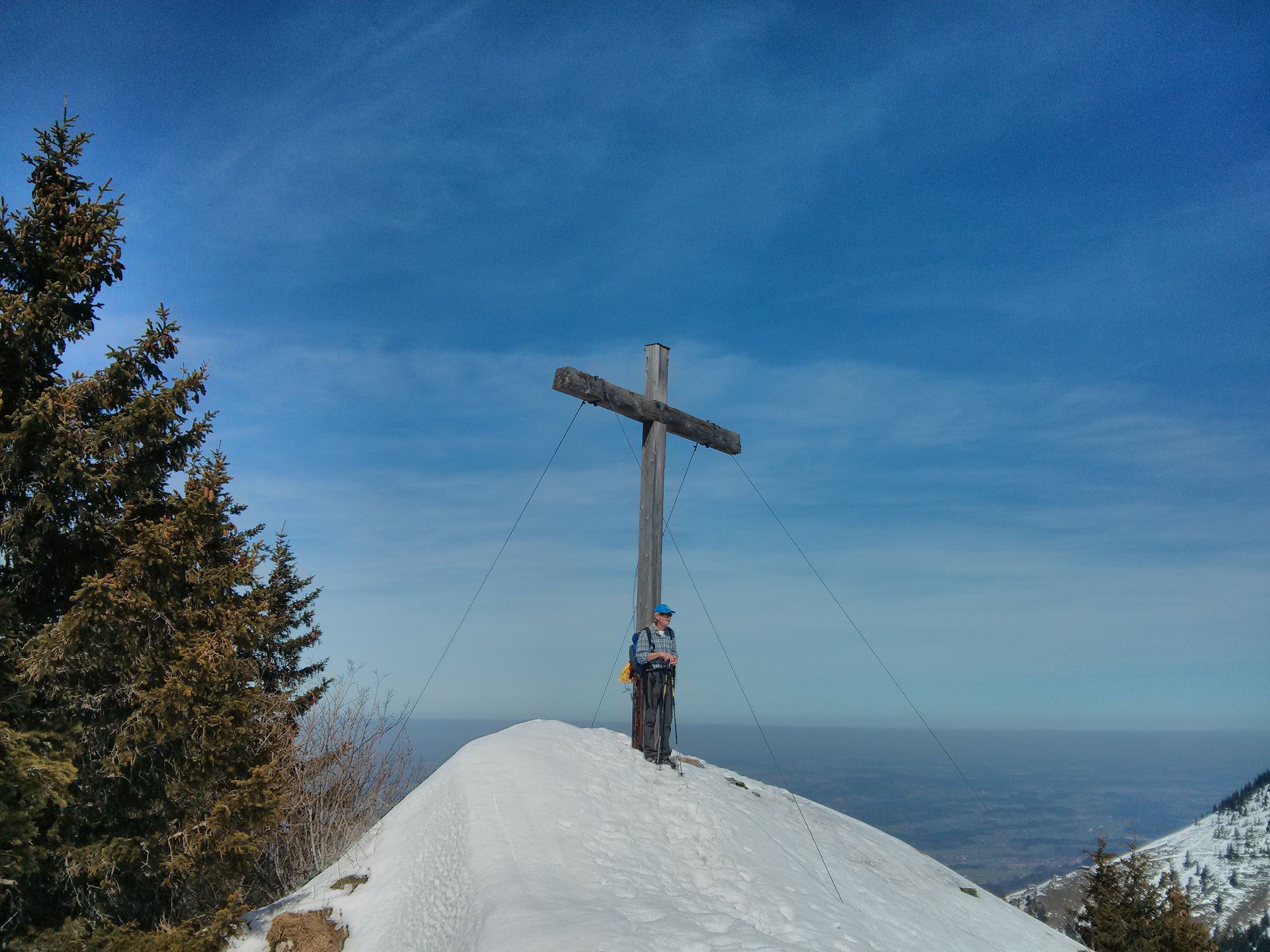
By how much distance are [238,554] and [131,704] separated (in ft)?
6.30

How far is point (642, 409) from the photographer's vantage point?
12.4 meters

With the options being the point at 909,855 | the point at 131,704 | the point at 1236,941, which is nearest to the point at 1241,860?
the point at 1236,941

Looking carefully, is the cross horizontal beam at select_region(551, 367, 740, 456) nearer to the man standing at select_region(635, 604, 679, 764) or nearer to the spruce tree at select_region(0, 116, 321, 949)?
the man standing at select_region(635, 604, 679, 764)

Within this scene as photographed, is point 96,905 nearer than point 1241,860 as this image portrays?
Yes

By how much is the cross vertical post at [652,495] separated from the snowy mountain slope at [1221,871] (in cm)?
10487

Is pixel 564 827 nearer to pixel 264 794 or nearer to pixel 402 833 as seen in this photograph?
pixel 402 833

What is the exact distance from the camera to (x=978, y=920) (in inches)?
428

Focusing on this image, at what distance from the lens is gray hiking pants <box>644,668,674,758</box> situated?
11375mm

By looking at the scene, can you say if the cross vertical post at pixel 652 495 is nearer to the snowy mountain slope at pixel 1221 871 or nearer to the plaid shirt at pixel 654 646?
the plaid shirt at pixel 654 646

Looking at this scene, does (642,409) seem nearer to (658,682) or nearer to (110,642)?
(658,682)

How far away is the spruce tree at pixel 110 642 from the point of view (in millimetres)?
8211

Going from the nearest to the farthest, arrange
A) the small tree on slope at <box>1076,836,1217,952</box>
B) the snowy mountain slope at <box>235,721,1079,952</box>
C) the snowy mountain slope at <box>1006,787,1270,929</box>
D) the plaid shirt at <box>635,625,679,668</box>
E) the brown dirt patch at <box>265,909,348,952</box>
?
the snowy mountain slope at <box>235,721,1079,952</box>, the brown dirt patch at <box>265,909,348,952</box>, the plaid shirt at <box>635,625,679,668</box>, the small tree on slope at <box>1076,836,1217,952</box>, the snowy mountain slope at <box>1006,787,1270,929</box>

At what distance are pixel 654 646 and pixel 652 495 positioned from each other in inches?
90.3

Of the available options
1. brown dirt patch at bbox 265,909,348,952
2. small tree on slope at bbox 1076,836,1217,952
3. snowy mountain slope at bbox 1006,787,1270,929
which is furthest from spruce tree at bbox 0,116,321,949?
snowy mountain slope at bbox 1006,787,1270,929
